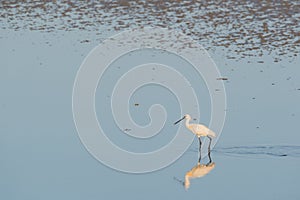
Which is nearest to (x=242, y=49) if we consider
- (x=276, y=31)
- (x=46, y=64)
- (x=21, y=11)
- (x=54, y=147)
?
(x=276, y=31)

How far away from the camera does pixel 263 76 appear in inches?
493

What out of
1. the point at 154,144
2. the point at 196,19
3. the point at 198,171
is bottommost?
the point at 198,171

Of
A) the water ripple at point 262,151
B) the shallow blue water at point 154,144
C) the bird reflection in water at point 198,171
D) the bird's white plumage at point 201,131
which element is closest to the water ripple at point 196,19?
the shallow blue water at point 154,144

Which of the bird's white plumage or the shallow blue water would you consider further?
the bird's white plumage

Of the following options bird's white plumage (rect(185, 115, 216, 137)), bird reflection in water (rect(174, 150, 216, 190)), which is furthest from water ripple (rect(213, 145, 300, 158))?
bird reflection in water (rect(174, 150, 216, 190))

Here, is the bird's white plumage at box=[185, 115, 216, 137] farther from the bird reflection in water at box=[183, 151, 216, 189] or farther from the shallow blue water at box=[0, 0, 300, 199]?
the bird reflection in water at box=[183, 151, 216, 189]

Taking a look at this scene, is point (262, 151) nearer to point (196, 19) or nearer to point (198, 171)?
point (198, 171)

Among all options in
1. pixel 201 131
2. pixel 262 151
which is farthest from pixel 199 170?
pixel 262 151

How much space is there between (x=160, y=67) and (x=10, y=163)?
4461mm

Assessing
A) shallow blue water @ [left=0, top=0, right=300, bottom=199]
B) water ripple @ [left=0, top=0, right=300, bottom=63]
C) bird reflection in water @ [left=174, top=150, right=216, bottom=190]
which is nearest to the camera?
shallow blue water @ [left=0, top=0, right=300, bottom=199]

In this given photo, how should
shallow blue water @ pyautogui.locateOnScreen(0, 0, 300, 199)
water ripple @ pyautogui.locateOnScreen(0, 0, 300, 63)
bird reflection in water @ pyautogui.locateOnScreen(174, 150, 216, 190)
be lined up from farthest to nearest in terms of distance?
1. water ripple @ pyautogui.locateOnScreen(0, 0, 300, 63)
2. bird reflection in water @ pyautogui.locateOnScreen(174, 150, 216, 190)
3. shallow blue water @ pyautogui.locateOnScreen(0, 0, 300, 199)

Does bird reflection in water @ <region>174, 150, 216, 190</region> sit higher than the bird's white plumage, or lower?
lower

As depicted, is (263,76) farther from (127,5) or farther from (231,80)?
(127,5)

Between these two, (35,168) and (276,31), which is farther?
(276,31)
